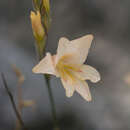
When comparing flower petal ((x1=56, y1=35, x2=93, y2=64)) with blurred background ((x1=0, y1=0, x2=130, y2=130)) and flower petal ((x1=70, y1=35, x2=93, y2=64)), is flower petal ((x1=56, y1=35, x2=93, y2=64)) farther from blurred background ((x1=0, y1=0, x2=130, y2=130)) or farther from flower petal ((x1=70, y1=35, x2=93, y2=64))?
blurred background ((x1=0, y1=0, x2=130, y2=130))

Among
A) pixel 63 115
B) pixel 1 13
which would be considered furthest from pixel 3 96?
pixel 1 13

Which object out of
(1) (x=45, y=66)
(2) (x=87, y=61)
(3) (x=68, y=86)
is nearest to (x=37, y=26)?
(1) (x=45, y=66)

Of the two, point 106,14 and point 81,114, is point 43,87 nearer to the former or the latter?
point 81,114

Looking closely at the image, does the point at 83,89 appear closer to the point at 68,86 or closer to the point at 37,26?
the point at 68,86

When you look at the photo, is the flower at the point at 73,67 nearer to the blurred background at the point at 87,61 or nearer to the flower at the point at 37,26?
the flower at the point at 37,26

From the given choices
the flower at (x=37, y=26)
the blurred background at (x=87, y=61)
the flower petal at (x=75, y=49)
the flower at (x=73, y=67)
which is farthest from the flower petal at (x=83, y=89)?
the blurred background at (x=87, y=61)

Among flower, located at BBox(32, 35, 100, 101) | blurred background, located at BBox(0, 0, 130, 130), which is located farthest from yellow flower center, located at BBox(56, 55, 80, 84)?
blurred background, located at BBox(0, 0, 130, 130)
